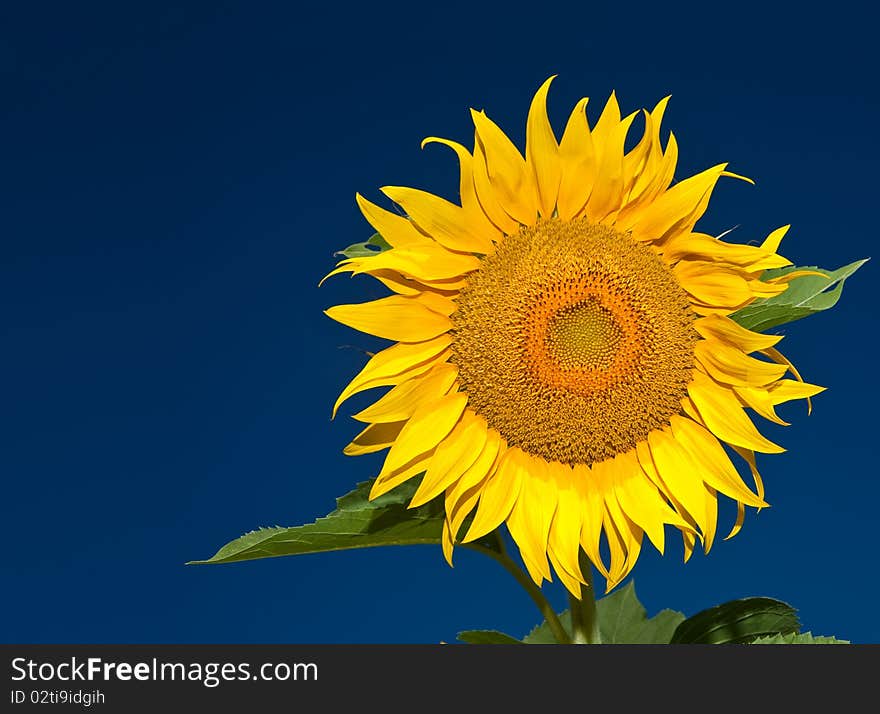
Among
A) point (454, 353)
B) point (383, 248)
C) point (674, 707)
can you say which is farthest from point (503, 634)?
point (383, 248)

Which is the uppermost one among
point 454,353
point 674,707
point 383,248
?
point 383,248

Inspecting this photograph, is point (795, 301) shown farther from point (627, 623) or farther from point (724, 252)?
point (627, 623)

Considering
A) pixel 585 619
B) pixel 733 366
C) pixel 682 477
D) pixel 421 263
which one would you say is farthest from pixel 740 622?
pixel 421 263

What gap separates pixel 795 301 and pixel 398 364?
1.17 m

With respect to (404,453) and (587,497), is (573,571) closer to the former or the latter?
(587,497)

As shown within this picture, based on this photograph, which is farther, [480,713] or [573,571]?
[573,571]

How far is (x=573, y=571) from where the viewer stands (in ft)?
8.98

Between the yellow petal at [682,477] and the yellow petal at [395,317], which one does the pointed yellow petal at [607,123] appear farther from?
the yellow petal at [682,477]

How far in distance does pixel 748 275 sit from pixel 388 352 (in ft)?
3.20

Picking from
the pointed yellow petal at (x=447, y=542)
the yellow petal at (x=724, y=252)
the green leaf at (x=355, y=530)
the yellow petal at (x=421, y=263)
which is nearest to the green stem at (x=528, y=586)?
the green leaf at (x=355, y=530)

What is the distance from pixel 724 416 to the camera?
276 cm

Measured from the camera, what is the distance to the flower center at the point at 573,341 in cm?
272

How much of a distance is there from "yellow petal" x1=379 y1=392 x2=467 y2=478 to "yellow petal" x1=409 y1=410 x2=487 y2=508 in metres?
0.03

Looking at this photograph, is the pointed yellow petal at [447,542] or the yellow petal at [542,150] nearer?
the yellow petal at [542,150]
